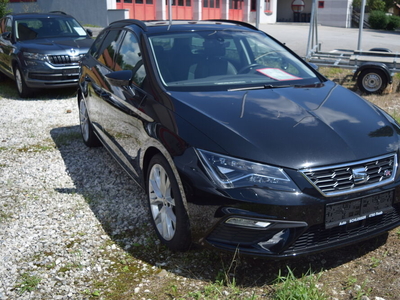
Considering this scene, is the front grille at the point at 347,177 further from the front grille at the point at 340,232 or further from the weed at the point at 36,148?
the weed at the point at 36,148

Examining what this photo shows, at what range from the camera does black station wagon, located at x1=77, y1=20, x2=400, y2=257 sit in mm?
2818

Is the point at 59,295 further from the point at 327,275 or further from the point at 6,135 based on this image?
the point at 6,135

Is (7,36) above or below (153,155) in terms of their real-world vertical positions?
above

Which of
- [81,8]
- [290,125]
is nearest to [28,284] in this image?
[290,125]

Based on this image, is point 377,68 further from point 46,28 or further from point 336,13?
point 336,13

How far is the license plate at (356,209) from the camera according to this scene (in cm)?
284

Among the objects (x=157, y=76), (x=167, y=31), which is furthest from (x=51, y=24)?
(x=157, y=76)

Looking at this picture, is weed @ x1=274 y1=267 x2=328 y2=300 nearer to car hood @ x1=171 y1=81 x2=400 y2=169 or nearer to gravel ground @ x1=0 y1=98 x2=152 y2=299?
car hood @ x1=171 y1=81 x2=400 y2=169

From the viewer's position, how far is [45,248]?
3.60 meters

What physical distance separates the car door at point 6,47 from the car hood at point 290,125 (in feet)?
24.9

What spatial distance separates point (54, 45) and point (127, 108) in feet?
20.0

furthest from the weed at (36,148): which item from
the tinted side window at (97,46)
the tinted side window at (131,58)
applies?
the tinted side window at (131,58)

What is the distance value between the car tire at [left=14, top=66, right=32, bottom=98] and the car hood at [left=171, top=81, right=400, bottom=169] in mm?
6815

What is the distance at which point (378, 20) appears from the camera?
37.6 m
